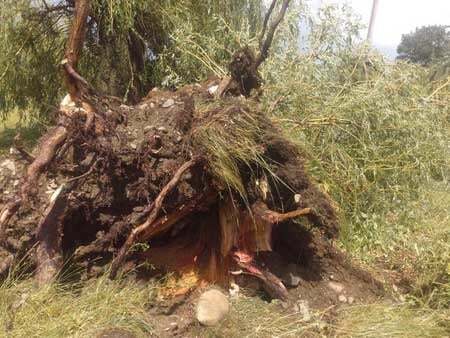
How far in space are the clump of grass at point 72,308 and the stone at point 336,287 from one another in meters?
1.47

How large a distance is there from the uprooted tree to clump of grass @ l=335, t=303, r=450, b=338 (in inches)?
22.6

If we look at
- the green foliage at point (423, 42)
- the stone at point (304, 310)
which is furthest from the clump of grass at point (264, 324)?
the green foliage at point (423, 42)

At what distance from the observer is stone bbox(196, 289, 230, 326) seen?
9.98ft

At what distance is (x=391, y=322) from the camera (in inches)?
119

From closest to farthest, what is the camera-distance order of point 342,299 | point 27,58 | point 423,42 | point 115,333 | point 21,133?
point 115,333 → point 342,299 → point 21,133 → point 27,58 → point 423,42

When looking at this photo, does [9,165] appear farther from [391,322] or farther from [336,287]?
[391,322]

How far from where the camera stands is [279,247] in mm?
3787

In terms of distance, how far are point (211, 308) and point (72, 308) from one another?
97 cm

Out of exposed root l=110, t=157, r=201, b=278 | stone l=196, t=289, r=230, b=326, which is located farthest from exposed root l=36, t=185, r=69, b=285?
stone l=196, t=289, r=230, b=326

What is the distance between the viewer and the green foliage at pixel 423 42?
20734 mm

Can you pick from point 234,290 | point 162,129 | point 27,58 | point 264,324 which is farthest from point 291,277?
point 27,58

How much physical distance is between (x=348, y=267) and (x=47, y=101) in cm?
551

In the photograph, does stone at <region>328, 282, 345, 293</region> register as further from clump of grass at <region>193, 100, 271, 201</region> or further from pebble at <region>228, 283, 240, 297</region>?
clump of grass at <region>193, 100, 271, 201</region>

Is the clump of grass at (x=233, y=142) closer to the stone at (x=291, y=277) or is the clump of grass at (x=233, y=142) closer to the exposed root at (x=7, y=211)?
the stone at (x=291, y=277)
